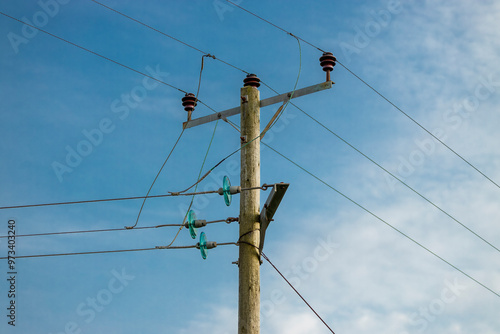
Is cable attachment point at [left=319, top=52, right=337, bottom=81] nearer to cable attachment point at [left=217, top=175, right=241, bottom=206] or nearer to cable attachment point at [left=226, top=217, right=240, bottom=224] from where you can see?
cable attachment point at [left=217, top=175, right=241, bottom=206]

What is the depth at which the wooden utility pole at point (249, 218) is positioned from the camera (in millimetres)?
8125

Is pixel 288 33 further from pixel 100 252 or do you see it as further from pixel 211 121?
pixel 100 252

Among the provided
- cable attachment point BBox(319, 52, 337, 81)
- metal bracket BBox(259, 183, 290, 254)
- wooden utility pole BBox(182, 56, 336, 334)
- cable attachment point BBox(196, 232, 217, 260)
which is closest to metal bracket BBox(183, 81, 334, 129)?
wooden utility pole BBox(182, 56, 336, 334)

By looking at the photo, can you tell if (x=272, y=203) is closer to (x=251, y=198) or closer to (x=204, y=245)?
(x=251, y=198)

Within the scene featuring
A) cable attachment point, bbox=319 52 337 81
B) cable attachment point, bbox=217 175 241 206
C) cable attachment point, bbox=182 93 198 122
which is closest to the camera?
→ cable attachment point, bbox=217 175 241 206

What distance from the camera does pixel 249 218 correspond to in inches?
338

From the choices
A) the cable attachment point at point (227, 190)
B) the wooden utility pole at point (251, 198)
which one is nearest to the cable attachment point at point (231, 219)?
the wooden utility pole at point (251, 198)

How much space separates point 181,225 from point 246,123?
1.78m

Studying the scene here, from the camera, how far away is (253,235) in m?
8.52

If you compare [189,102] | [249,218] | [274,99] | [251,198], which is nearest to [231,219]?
[249,218]

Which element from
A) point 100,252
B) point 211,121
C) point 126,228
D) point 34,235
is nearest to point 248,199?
point 211,121

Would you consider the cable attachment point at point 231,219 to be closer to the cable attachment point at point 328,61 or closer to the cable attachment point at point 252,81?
the cable attachment point at point 252,81

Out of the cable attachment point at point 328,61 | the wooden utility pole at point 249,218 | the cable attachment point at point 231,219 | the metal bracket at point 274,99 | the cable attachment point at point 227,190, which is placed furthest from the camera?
the cable attachment point at point 328,61

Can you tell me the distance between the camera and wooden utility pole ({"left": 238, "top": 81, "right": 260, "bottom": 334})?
812 cm
